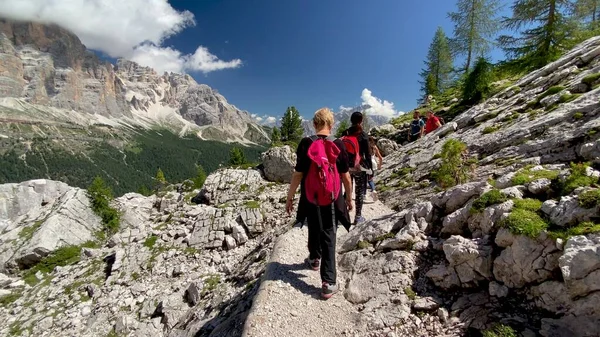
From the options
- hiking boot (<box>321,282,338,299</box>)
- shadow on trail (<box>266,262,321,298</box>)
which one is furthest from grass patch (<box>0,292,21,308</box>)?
hiking boot (<box>321,282,338,299</box>)

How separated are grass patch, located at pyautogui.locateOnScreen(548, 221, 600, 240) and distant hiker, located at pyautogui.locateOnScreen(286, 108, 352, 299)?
365 cm

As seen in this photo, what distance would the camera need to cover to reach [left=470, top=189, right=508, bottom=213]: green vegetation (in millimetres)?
6148

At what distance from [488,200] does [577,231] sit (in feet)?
6.00

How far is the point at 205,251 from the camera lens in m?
17.1

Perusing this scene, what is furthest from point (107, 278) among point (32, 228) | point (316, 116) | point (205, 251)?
point (316, 116)

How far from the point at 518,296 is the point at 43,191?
67.3 meters

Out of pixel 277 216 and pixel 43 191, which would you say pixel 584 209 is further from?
pixel 43 191

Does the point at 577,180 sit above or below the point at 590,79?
below

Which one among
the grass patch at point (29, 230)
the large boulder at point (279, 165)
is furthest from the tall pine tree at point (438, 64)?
the grass patch at point (29, 230)

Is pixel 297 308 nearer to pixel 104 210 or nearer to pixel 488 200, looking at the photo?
pixel 488 200

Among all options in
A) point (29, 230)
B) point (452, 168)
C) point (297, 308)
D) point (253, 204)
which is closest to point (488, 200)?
point (297, 308)

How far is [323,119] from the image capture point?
609cm

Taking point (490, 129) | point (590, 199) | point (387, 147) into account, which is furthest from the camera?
point (387, 147)

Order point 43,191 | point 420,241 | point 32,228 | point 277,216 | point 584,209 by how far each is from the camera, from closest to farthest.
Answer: point 584,209
point 420,241
point 277,216
point 32,228
point 43,191
